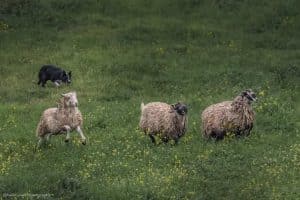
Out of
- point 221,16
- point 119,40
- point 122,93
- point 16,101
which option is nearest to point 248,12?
point 221,16

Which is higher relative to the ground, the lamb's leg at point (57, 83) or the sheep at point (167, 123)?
the sheep at point (167, 123)

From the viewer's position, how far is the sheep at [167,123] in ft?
Result: 69.8

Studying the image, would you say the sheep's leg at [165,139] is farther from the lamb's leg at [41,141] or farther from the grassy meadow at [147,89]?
the lamb's leg at [41,141]

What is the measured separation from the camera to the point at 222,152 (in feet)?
65.3

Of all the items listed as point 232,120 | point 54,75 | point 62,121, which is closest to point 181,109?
point 232,120

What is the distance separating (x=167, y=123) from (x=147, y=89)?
913cm

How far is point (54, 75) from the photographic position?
31.0 m

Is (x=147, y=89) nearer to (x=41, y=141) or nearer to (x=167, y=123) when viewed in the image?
(x=167, y=123)

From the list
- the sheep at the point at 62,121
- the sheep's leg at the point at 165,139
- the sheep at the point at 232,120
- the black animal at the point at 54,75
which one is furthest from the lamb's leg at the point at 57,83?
the sheep at the point at 232,120

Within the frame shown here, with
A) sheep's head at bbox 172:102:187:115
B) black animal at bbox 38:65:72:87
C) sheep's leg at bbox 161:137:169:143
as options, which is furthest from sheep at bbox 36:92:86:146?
black animal at bbox 38:65:72:87

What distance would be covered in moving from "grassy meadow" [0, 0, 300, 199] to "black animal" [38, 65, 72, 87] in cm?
68

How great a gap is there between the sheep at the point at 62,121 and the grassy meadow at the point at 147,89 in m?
0.48

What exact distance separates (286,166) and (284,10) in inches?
990

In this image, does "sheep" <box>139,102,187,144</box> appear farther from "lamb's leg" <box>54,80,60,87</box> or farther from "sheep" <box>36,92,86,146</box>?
"lamb's leg" <box>54,80,60,87</box>
